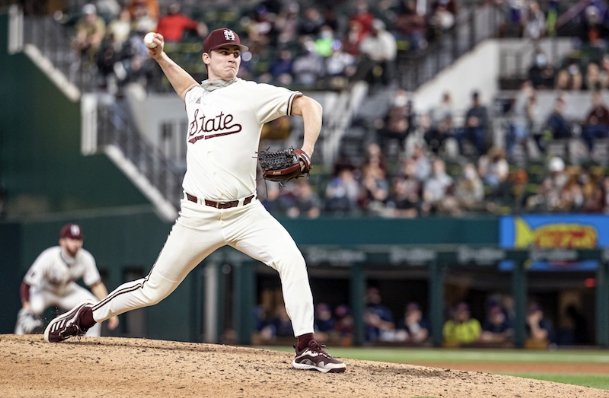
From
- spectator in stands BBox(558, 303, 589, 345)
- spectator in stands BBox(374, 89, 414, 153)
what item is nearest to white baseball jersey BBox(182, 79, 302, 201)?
spectator in stands BBox(558, 303, 589, 345)

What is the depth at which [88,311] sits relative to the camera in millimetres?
9625

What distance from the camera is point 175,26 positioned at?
25188 mm

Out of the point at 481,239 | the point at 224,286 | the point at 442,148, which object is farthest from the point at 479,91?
the point at 224,286

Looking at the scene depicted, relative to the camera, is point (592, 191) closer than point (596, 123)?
Yes

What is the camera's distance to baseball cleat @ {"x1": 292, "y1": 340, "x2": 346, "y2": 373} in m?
8.74

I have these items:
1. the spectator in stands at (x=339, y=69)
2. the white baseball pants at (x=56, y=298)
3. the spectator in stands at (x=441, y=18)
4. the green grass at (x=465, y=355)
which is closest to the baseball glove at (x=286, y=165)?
the white baseball pants at (x=56, y=298)

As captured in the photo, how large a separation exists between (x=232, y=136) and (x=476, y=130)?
45.7 feet

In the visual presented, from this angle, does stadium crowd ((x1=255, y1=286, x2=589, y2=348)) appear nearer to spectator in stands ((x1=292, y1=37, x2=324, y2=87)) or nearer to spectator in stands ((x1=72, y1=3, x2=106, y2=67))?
spectator in stands ((x1=292, y1=37, x2=324, y2=87))

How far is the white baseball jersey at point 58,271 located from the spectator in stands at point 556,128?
10.7 meters

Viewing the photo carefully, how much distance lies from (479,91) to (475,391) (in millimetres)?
16971

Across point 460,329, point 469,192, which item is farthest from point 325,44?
point 460,329

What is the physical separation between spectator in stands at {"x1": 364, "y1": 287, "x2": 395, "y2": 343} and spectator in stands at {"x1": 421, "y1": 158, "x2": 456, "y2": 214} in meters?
1.59

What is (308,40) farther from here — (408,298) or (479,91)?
(408,298)

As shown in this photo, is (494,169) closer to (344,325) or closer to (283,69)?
(344,325)
